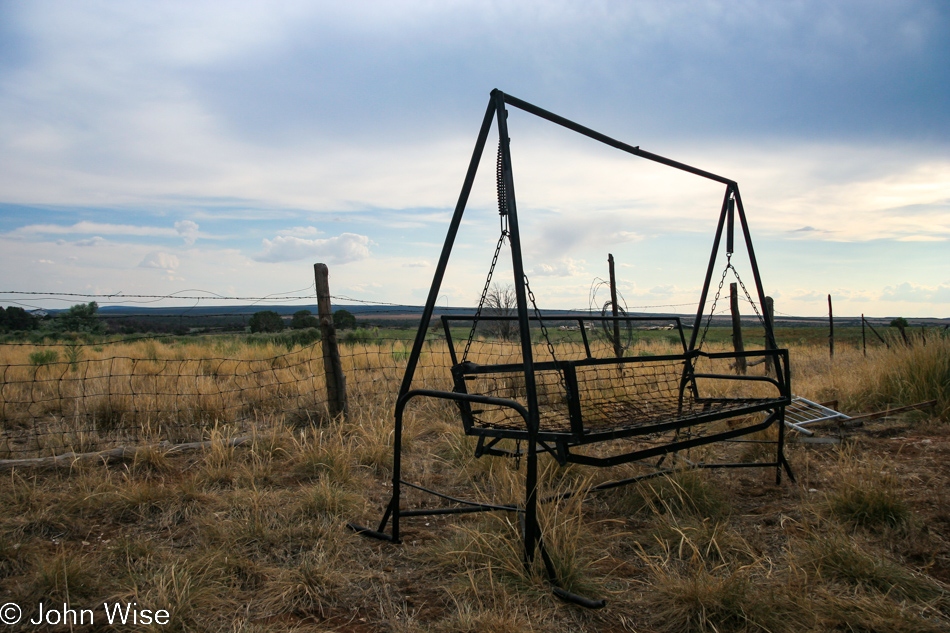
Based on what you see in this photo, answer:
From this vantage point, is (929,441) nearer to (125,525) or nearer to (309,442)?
(309,442)

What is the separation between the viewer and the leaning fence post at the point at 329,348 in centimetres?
525

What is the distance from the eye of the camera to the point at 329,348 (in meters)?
5.23

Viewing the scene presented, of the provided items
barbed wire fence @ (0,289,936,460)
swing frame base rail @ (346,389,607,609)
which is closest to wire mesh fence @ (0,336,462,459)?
barbed wire fence @ (0,289,936,460)

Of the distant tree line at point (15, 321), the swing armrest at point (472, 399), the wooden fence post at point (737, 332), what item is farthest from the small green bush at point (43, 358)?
the wooden fence post at point (737, 332)

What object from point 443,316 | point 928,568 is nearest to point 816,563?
point 928,568

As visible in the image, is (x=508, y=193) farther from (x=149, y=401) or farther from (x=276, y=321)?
(x=276, y=321)

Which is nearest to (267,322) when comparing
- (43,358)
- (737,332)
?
(43,358)

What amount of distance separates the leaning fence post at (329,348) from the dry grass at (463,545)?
32.6 inches

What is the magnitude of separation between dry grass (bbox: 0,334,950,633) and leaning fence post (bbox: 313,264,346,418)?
0.83 m

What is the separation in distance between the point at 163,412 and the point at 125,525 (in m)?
2.32

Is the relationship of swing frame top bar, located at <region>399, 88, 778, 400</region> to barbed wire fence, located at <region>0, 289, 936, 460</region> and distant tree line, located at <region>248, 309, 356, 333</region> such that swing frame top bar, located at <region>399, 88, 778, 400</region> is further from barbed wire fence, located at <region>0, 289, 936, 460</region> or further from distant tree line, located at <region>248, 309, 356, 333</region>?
distant tree line, located at <region>248, 309, 356, 333</region>

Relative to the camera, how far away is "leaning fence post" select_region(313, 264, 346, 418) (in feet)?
17.2

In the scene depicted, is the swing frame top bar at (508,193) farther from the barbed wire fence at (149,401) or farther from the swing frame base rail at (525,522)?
the barbed wire fence at (149,401)

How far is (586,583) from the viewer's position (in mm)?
2430
